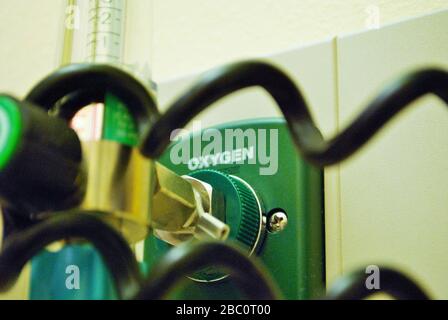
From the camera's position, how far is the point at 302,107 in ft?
0.63

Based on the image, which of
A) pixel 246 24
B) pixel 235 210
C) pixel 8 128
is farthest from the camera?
pixel 246 24

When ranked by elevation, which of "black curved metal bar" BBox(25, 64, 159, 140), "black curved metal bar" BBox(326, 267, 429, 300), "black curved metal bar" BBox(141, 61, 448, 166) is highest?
"black curved metal bar" BBox(25, 64, 159, 140)

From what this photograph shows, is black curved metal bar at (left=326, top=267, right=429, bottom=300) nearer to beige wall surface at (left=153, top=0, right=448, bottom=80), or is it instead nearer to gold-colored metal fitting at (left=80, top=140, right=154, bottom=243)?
gold-colored metal fitting at (left=80, top=140, right=154, bottom=243)

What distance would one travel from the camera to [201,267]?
17 cm

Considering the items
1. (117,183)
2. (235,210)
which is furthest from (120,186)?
(235,210)

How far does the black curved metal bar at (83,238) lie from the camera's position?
168mm

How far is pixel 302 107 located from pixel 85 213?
0.26 feet

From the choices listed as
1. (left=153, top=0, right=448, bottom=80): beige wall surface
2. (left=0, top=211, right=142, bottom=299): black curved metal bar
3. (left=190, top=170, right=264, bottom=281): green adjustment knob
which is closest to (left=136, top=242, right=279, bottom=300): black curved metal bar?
(left=0, top=211, right=142, bottom=299): black curved metal bar

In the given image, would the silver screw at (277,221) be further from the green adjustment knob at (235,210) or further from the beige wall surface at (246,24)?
the beige wall surface at (246,24)

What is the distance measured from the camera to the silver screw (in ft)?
0.97

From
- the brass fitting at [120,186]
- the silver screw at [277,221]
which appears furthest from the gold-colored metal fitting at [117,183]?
the silver screw at [277,221]

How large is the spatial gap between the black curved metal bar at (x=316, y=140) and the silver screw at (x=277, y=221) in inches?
4.7

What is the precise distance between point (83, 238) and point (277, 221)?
5.7 inches

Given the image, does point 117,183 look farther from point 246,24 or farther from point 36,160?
point 246,24
